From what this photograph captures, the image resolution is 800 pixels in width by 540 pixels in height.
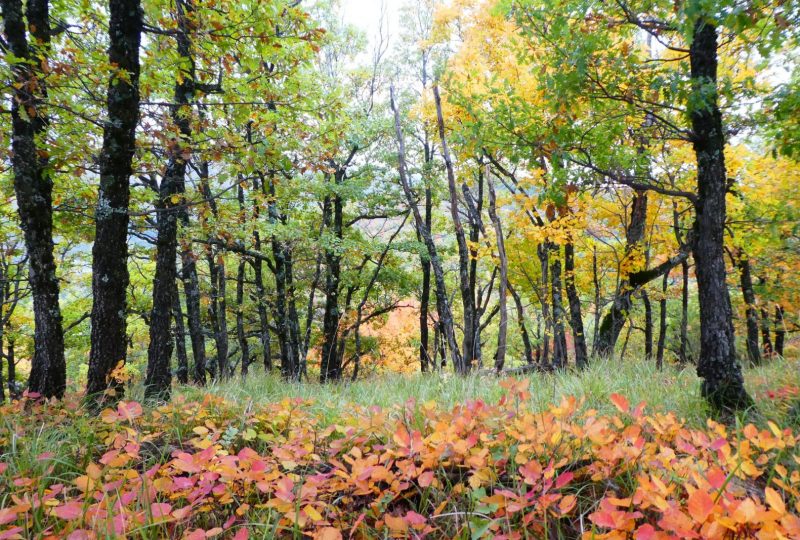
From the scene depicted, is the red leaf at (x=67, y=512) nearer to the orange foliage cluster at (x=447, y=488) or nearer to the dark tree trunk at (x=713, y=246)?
the orange foliage cluster at (x=447, y=488)

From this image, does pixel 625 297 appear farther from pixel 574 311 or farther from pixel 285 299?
pixel 285 299

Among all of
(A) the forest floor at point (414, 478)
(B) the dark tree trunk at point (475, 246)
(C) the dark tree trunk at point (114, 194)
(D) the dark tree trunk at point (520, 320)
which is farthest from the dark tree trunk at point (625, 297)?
(C) the dark tree trunk at point (114, 194)

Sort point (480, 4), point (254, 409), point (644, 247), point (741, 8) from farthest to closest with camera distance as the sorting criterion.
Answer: point (644, 247)
point (480, 4)
point (254, 409)
point (741, 8)

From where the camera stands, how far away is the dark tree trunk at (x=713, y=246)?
3586mm

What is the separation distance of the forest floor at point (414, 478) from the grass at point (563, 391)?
12cm

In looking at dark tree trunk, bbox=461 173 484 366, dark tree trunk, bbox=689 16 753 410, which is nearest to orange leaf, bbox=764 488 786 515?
dark tree trunk, bbox=689 16 753 410

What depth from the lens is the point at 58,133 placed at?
5.01m

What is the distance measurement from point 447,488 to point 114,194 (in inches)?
159

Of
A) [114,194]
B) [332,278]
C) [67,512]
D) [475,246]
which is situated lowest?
[67,512]

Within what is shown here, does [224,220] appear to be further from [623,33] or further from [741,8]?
[741,8]

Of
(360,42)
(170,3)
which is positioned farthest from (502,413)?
(360,42)

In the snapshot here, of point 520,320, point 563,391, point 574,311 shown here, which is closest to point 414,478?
point 563,391

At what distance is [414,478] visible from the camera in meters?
2.30

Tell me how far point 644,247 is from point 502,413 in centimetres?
961
